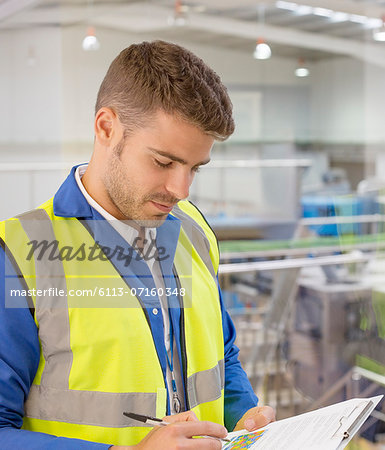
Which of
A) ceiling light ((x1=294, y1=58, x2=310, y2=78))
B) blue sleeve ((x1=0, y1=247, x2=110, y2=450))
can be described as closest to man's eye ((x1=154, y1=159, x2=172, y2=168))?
blue sleeve ((x1=0, y1=247, x2=110, y2=450))

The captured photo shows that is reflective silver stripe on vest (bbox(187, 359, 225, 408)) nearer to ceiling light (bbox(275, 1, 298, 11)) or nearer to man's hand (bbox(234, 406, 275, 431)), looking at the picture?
man's hand (bbox(234, 406, 275, 431))

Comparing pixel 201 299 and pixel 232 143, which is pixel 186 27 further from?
pixel 201 299

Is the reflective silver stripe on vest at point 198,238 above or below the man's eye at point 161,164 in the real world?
below

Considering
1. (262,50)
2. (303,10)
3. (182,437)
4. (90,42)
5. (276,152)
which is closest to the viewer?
(182,437)

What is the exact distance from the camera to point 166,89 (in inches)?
37.1

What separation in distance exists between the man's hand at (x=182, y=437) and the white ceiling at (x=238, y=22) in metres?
3.33

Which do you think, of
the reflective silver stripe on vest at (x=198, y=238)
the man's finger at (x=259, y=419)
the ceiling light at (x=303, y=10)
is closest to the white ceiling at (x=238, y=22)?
the ceiling light at (x=303, y=10)

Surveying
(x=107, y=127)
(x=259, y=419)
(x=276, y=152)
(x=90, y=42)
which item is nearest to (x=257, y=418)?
(x=259, y=419)

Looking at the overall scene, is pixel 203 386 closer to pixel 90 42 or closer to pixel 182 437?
pixel 182 437

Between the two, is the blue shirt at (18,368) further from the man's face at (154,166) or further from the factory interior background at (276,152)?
the factory interior background at (276,152)

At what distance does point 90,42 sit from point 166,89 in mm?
3463

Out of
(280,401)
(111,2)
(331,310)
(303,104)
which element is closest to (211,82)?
(280,401)

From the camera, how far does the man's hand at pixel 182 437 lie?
83 centimetres

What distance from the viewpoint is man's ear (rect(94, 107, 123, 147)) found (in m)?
0.99
